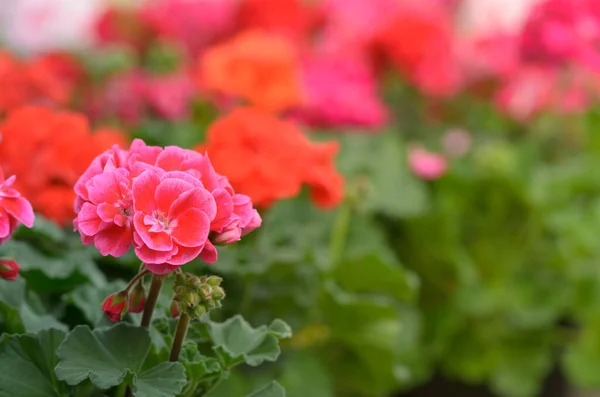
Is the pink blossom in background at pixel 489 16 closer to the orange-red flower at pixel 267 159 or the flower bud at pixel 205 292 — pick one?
the orange-red flower at pixel 267 159

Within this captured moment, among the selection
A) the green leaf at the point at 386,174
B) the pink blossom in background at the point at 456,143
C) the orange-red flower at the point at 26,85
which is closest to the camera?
the orange-red flower at the point at 26,85

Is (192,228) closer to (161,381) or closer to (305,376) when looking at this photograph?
(161,381)

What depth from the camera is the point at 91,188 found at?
14.3 inches

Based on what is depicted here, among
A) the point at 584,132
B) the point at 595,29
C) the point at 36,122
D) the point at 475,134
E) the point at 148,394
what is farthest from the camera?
the point at 475,134

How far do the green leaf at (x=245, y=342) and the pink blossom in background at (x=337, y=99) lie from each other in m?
0.58

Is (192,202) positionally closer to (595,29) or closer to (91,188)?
(91,188)

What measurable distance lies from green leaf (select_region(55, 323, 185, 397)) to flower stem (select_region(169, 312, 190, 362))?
1 cm

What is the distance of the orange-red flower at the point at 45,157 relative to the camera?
623 mm

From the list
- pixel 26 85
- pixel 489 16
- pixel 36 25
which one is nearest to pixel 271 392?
pixel 26 85

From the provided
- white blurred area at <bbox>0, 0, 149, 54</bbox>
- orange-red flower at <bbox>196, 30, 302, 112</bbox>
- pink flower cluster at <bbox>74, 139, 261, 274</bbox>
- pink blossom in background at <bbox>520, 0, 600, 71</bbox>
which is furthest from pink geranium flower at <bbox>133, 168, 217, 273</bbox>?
Result: white blurred area at <bbox>0, 0, 149, 54</bbox>

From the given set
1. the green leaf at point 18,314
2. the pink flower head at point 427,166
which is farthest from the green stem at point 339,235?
the green leaf at point 18,314

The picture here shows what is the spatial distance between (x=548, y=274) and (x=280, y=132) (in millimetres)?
536

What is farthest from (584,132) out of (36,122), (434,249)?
(36,122)

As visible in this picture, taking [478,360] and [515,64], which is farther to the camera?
[515,64]
